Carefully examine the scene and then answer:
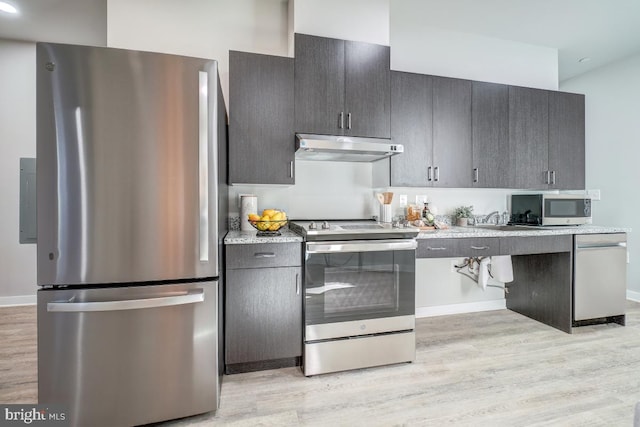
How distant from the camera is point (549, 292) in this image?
10.0 feet

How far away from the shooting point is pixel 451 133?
288cm

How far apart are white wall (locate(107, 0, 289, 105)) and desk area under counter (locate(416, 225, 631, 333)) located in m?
2.14

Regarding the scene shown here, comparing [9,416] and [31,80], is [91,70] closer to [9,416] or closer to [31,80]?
[9,416]

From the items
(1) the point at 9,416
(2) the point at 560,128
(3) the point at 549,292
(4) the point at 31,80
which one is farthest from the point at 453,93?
(4) the point at 31,80

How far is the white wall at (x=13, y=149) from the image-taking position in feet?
11.5

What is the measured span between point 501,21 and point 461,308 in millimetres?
2931

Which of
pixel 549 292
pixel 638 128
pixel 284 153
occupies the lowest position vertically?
pixel 549 292

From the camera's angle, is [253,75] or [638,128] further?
[638,128]

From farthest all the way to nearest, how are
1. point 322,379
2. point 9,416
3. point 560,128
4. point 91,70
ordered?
1. point 560,128
2. point 322,379
3. point 9,416
4. point 91,70

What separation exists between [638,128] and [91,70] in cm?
530

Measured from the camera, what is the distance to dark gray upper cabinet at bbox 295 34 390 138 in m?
2.45

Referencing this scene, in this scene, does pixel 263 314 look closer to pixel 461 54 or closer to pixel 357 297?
pixel 357 297

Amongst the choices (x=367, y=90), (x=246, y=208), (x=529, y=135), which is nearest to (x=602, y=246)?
(x=529, y=135)

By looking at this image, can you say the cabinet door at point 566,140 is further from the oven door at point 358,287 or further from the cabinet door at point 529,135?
the oven door at point 358,287
